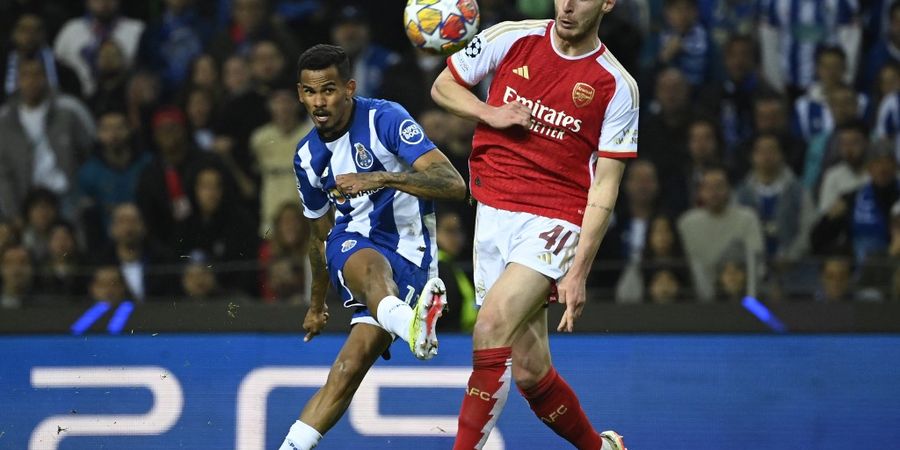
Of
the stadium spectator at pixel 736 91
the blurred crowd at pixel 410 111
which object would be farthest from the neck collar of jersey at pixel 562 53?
the stadium spectator at pixel 736 91

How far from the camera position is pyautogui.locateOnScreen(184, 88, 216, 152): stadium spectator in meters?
12.2

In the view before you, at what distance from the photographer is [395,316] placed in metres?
6.60

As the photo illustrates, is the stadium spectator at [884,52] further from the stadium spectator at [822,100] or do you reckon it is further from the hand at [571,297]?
the hand at [571,297]

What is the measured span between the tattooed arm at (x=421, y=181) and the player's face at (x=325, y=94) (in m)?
0.30

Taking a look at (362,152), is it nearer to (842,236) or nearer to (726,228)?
(726,228)

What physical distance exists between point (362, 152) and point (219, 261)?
375cm

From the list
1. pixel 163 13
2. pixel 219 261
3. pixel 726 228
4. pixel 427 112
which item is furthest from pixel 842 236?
pixel 163 13

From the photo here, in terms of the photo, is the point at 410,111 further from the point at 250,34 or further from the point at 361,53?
the point at 250,34

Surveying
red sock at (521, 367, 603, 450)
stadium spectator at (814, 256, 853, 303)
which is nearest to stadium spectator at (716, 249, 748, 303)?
stadium spectator at (814, 256, 853, 303)

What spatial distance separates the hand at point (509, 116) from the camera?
6.64 m

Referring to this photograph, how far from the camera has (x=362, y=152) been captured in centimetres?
704

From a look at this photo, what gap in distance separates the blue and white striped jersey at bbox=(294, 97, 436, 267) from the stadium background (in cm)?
129

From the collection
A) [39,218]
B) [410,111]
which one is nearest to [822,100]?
[410,111]

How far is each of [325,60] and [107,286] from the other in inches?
157
